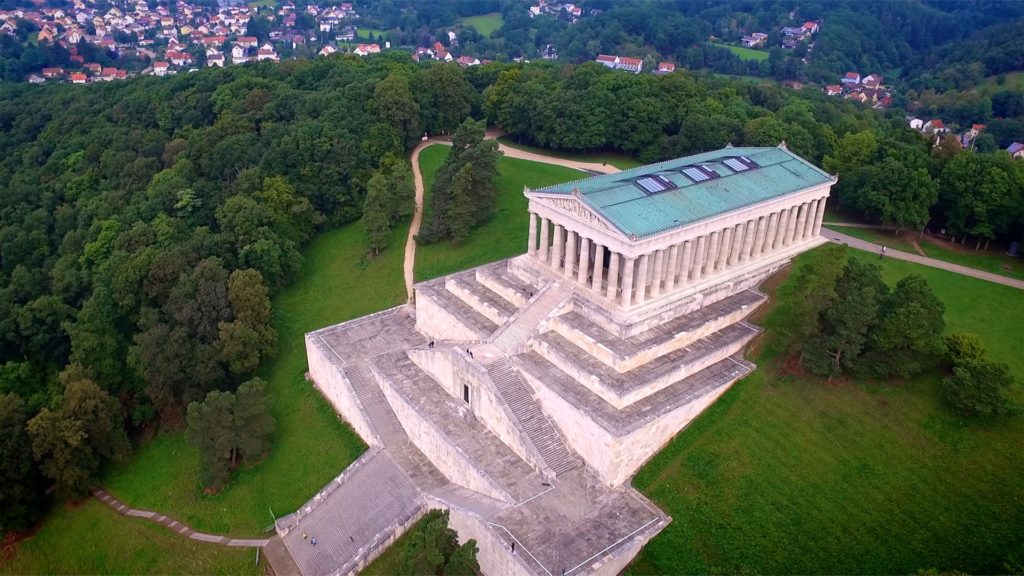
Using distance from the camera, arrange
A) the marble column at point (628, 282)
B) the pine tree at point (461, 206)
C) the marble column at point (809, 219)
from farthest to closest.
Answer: the pine tree at point (461, 206), the marble column at point (809, 219), the marble column at point (628, 282)

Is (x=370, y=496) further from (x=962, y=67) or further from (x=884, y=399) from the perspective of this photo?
(x=962, y=67)

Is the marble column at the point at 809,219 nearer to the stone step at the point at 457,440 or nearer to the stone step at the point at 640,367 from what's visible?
the stone step at the point at 640,367

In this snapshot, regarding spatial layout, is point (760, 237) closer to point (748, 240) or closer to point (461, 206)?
point (748, 240)

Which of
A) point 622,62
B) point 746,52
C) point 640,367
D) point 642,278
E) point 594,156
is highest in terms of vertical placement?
point 642,278

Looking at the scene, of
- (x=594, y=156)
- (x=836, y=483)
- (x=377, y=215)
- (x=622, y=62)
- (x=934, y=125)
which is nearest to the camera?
(x=836, y=483)

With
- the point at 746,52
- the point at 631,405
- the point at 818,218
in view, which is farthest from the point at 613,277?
the point at 746,52

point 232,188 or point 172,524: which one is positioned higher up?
point 232,188

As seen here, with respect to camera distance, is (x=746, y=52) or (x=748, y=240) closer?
(x=748, y=240)

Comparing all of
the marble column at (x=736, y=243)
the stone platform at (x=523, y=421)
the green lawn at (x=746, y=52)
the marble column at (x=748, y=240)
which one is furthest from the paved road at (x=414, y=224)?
the green lawn at (x=746, y=52)
